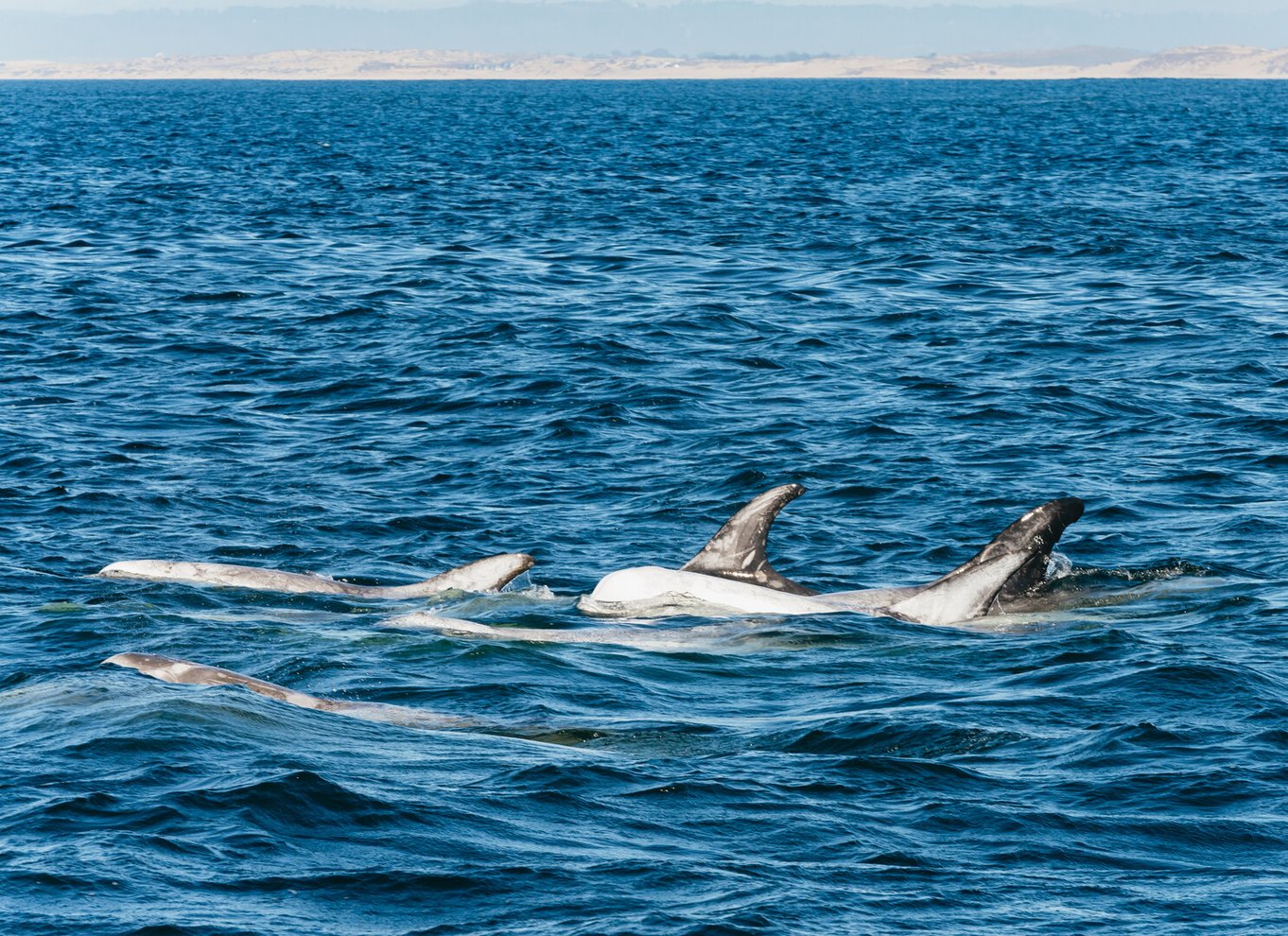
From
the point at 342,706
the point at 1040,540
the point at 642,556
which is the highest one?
the point at 1040,540

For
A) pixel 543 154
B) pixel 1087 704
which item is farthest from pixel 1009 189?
pixel 1087 704

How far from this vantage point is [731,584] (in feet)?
47.7

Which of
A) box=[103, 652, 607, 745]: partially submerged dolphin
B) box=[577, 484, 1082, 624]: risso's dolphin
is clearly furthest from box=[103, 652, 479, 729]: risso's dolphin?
box=[577, 484, 1082, 624]: risso's dolphin

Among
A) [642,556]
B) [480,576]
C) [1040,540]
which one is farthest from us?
[642,556]

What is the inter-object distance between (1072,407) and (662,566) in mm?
8309

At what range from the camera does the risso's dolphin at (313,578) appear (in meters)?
14.9

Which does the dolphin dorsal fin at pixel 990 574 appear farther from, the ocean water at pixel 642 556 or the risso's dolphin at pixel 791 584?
the ocean water at pixel 642 556

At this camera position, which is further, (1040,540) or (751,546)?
(751,546)

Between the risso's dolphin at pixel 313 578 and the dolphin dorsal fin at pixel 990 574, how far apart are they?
3.63 metres

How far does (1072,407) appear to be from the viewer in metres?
21.7

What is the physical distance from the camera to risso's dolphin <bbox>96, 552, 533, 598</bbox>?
588 inches

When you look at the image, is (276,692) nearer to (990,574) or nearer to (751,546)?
(751,546)

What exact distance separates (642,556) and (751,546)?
204cm

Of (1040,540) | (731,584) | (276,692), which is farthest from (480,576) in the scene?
(1040,540)
